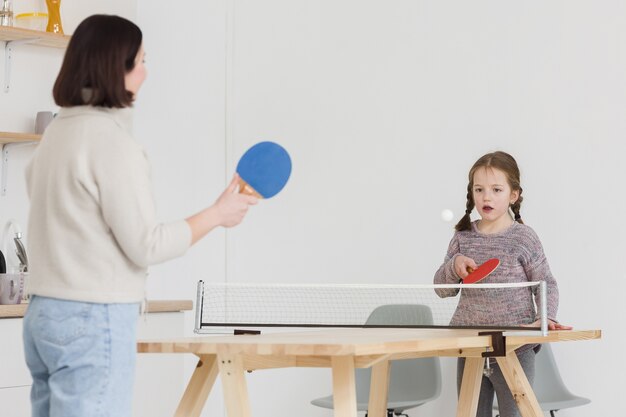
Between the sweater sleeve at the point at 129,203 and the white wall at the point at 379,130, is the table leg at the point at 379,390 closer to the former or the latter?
the white wall at the point at 379,130

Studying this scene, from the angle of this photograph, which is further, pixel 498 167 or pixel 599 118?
pixel 599 118

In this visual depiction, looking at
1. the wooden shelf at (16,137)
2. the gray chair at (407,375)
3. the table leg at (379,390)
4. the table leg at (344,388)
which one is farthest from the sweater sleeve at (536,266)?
the wooden shelf at (16,137)

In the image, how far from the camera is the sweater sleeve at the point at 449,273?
335 cm

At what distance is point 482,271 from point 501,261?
11.0 inches

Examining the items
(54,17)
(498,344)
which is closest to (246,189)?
(498,344)

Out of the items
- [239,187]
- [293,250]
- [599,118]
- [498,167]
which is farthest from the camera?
[293,250]

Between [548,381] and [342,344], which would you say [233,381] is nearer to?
[342,344]

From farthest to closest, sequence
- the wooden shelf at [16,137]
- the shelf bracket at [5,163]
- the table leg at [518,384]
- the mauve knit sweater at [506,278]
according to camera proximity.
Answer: the shelf bracket at [5,163]
the wooden shelf at [16,137]
the mauve knit sweater at [506,278]
the table leg at [518,384]

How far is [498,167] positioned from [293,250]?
1804 millimetres

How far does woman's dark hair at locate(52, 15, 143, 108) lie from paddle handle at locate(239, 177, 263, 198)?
347 mm

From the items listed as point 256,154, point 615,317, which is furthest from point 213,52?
point 256,154

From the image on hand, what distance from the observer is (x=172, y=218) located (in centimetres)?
511

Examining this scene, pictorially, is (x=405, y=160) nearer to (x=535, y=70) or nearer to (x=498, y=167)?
(x=535, y=70)

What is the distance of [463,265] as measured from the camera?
325 cm
